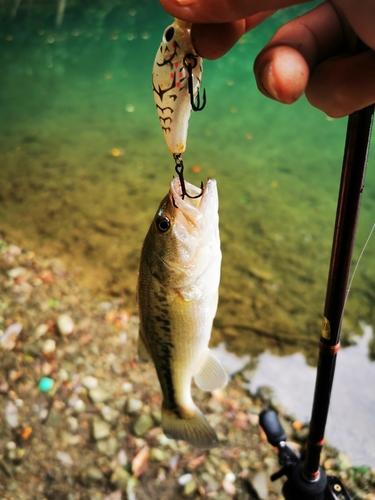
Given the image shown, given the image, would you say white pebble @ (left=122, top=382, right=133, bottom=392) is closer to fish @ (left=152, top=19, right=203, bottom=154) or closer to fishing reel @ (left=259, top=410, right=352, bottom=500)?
fishing reel @ (left=259, top=410, right=352, bottom=500)

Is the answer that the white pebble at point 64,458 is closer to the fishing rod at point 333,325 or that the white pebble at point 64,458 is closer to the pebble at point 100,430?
the pebble at point 100,430

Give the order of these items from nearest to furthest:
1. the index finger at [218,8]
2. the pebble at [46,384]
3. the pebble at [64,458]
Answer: the index finger at [218,8] < the pebble at [64,458] < the pebble at [46,384]

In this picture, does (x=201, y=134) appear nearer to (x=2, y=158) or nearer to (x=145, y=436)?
(x=2, y=158)

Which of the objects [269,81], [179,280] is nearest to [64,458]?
[179,280]

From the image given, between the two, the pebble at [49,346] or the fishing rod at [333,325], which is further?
the pebble at [49,346]

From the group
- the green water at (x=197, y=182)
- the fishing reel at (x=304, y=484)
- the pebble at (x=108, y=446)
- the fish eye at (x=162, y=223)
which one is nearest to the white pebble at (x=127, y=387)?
the pebble at (x=108, y=446)

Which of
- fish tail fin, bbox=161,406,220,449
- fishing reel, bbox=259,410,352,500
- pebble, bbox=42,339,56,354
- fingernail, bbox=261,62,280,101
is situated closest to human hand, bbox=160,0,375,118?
fingernail, bbox=261,62,280,101

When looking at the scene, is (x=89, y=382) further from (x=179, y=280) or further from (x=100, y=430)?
(x=179, y=280)
